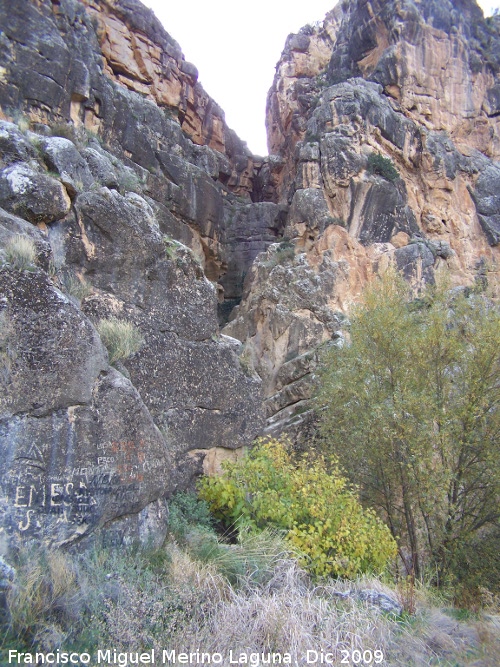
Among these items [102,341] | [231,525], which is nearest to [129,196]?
[102,341]

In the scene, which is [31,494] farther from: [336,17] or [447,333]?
[336,17]

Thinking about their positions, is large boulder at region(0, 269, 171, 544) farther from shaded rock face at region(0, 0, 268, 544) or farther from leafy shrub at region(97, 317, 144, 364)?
leafy shrub at region(97, 317, 144, 364)

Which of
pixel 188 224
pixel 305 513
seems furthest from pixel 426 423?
pixel 188 224

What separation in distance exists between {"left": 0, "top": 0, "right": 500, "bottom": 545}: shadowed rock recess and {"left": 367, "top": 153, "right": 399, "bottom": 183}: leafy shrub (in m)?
0.09

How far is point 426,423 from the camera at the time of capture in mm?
9109

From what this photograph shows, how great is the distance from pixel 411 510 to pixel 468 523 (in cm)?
93

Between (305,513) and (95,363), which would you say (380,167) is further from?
(95,363)

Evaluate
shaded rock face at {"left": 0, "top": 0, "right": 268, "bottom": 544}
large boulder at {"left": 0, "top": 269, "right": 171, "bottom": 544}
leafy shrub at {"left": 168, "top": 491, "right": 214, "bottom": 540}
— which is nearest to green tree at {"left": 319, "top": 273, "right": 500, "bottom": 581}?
shaded rock face at {"left": 0, "top": 0, "right": 268, "bottom": 544}

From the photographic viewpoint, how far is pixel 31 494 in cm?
524

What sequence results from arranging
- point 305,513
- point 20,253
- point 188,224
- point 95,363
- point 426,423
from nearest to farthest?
1. point 20,253
2. point 95,363
3. point 305,513
4. point 426,423
5. point 188,224

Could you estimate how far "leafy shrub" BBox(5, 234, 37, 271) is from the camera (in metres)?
5.82

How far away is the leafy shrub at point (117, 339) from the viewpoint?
693cm

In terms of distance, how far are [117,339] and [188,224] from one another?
1784 cm

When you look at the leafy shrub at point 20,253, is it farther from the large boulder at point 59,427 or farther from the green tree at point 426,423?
the green tree at point 426,423
